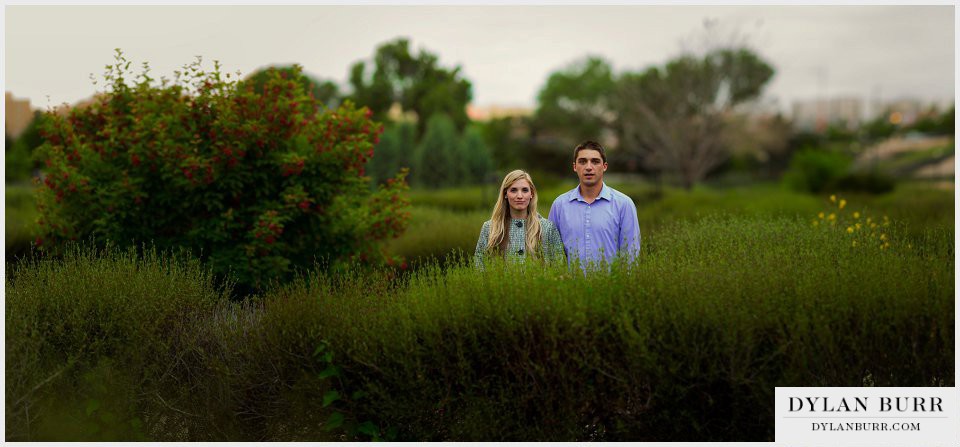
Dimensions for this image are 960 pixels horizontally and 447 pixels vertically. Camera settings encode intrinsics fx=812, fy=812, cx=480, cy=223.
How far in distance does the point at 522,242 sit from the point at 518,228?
10 centimetres

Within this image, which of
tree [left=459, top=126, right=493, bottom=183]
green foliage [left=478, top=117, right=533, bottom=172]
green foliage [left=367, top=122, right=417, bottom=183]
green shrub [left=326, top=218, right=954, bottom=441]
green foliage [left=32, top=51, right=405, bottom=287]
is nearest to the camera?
green shrub [left=326, top=218, right=954, bottom=441]

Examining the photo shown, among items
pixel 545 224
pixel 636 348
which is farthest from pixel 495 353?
pixel 545 224

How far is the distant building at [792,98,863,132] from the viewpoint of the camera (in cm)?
7462

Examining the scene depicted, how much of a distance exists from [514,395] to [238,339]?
176 centimetres

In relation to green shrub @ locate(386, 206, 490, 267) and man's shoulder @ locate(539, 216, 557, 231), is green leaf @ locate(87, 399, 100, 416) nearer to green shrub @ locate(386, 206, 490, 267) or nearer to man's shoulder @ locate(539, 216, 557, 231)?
man's shoulder @ locate(539, 216, 557, 231)

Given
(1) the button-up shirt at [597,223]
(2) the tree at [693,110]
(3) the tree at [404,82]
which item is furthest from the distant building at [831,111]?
(1) the button-up shirt at [597,223]

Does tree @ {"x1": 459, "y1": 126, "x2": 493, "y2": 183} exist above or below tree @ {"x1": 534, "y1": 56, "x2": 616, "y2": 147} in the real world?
below

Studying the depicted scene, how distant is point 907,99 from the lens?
6575 cm

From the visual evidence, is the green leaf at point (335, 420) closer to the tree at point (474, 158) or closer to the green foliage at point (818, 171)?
the green foliage at point (818, 171)

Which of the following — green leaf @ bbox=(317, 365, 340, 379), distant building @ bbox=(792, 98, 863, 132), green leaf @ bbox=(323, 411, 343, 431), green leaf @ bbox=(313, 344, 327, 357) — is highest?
distant building @ bbox=(792, 98, 863, 132)

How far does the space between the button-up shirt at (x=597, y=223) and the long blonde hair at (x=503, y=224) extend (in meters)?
0.27

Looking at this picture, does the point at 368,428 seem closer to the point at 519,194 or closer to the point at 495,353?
the point at 495,353

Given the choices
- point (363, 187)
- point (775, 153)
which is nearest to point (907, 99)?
point (775, 153)

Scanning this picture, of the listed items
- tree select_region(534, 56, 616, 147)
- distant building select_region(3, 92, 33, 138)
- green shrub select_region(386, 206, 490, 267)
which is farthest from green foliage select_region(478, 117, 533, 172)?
distant building select_region(3, 92, 33, 138)
